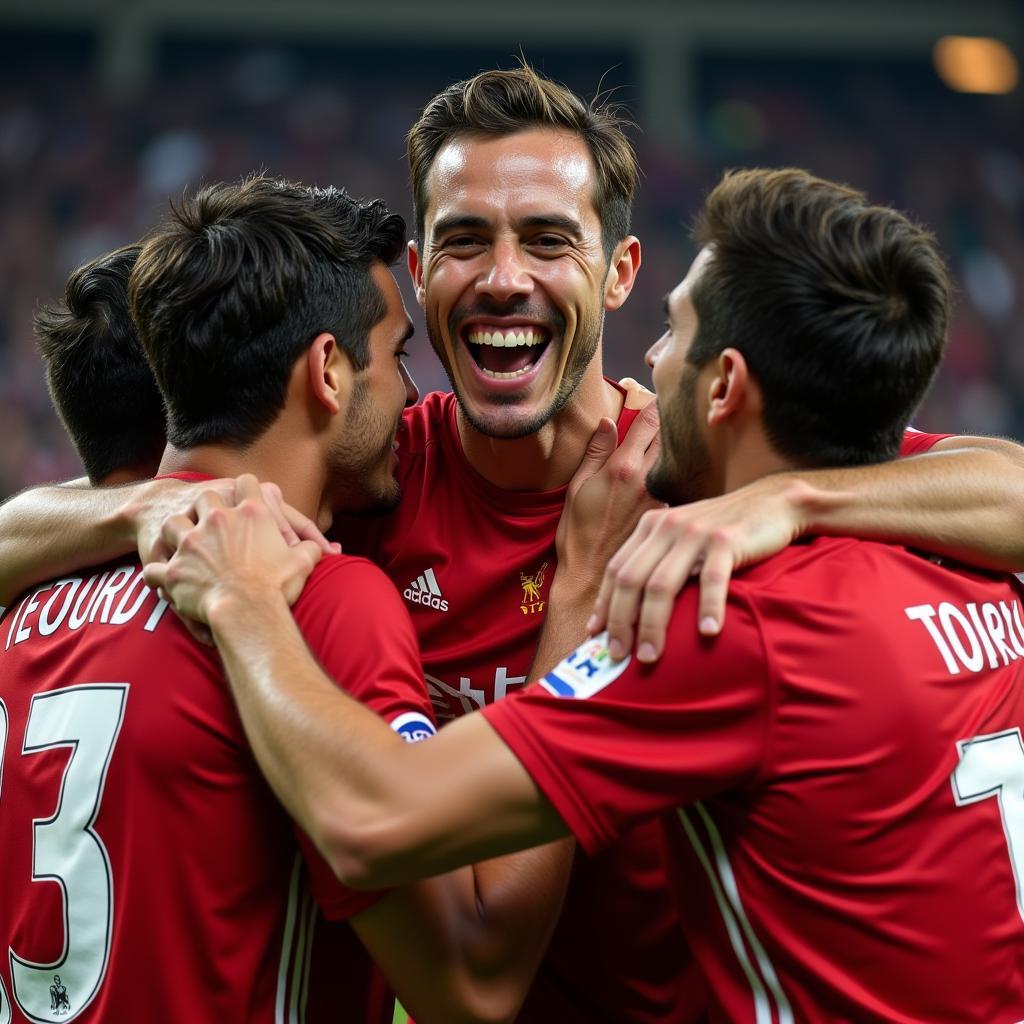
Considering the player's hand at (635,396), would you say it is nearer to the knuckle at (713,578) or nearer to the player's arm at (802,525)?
the player's arm at (802,525)

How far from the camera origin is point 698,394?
8.48ft

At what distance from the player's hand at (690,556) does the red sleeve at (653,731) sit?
0.12ft

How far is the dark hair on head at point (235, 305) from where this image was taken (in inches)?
108

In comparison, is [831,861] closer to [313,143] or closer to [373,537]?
[373,537]

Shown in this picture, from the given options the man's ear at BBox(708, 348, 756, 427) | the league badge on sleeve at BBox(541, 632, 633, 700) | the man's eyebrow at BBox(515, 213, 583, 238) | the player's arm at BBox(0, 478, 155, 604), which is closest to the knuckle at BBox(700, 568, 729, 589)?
the league badge on sleeve at BBox(541, 632, 633, 700)

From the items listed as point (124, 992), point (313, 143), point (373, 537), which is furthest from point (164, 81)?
Result: point (124, 992)

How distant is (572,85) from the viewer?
2016 cm

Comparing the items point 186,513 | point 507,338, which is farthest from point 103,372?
point 507,338

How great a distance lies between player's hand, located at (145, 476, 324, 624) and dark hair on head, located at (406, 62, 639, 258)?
140 cm

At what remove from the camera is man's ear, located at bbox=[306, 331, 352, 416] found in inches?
110

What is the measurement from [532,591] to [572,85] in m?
18.2

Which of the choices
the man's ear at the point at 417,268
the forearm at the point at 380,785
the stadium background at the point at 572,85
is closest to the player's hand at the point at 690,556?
the forearm at the point at 380,785

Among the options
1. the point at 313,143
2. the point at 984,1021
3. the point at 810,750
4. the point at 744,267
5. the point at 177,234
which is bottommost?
the point at 984,1021

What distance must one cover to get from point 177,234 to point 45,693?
1.00 metres
